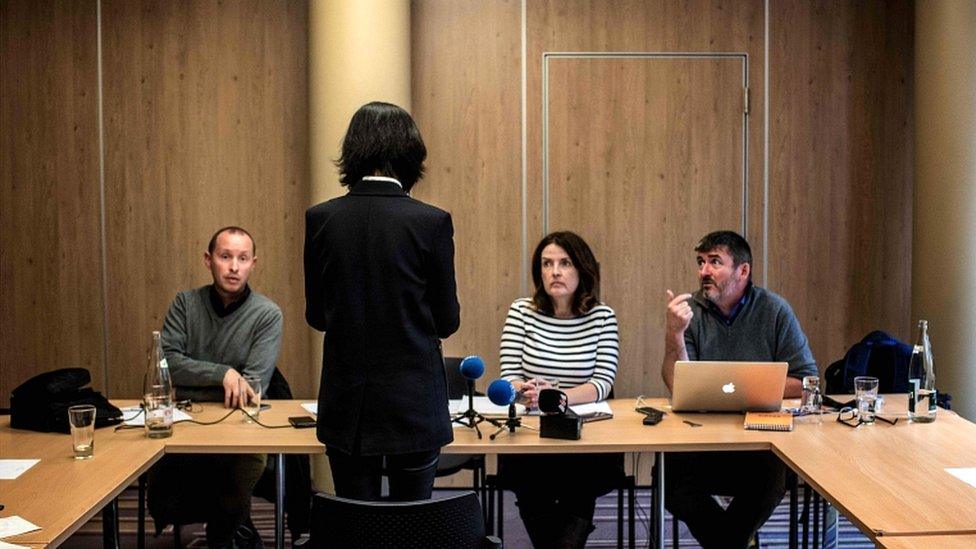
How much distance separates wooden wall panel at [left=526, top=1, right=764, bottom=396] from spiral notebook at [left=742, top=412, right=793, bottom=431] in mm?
1814

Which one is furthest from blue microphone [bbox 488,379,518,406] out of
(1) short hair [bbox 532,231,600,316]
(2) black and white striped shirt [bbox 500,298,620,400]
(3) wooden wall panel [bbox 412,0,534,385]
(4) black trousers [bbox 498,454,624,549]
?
(3) wooden wall panel [bbox 412,0,534,385]

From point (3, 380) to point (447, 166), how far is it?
8.50ft

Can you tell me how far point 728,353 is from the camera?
3.70m

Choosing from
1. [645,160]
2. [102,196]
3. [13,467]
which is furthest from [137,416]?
[645,160]

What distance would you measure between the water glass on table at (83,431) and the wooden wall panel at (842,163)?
3513mm

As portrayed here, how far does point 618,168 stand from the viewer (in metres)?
4.97

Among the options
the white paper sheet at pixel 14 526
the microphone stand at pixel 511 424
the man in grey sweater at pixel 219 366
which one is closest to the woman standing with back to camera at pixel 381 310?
the microphone stand at pixel 511 424

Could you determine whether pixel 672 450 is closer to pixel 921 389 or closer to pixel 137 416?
pixel 921 389

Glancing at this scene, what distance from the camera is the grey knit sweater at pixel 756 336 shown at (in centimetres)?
364

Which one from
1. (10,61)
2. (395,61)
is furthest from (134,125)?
(395,61)

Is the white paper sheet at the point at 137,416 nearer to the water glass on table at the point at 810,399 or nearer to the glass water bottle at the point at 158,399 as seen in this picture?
the glass water bottle at the point at 158,399

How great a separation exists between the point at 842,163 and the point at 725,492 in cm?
228

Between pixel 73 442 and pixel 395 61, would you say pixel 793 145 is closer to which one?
pixel 395 61

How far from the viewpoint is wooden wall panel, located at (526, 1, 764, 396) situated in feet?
16.2
